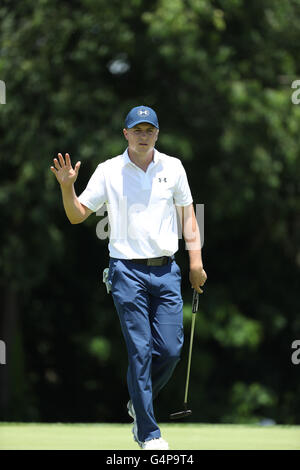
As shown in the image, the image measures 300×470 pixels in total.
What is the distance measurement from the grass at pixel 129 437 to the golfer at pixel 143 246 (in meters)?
0.55

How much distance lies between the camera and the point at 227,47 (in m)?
16.6

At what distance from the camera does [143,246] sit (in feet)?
20.0

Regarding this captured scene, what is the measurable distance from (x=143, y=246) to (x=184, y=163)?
1084 centimetres

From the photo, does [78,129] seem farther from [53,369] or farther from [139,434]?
[139,434]

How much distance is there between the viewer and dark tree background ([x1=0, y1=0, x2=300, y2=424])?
634 inches

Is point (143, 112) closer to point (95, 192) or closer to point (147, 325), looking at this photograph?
point (95, 192)

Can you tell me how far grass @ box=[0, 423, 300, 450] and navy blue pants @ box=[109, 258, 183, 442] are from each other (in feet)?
1.34

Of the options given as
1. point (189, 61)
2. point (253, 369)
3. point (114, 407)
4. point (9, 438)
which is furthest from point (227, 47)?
point (9, 438)

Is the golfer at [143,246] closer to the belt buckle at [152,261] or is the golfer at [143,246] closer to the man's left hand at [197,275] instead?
the belt buckle at [152,261]

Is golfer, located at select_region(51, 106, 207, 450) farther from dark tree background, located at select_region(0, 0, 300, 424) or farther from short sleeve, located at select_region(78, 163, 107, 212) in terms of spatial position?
dark tree background, located at select_region(0, 0, 300, 424)

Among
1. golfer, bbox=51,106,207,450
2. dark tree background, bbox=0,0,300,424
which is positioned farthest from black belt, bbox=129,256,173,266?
dark tree background, bbox=0,0,300,424

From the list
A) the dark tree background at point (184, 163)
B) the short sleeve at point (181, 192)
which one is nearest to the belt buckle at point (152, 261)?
the short sleeve at point (181, 192)

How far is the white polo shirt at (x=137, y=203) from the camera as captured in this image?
6.07 meters

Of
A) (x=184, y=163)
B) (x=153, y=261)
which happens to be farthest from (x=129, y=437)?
(x=184, y=163)
